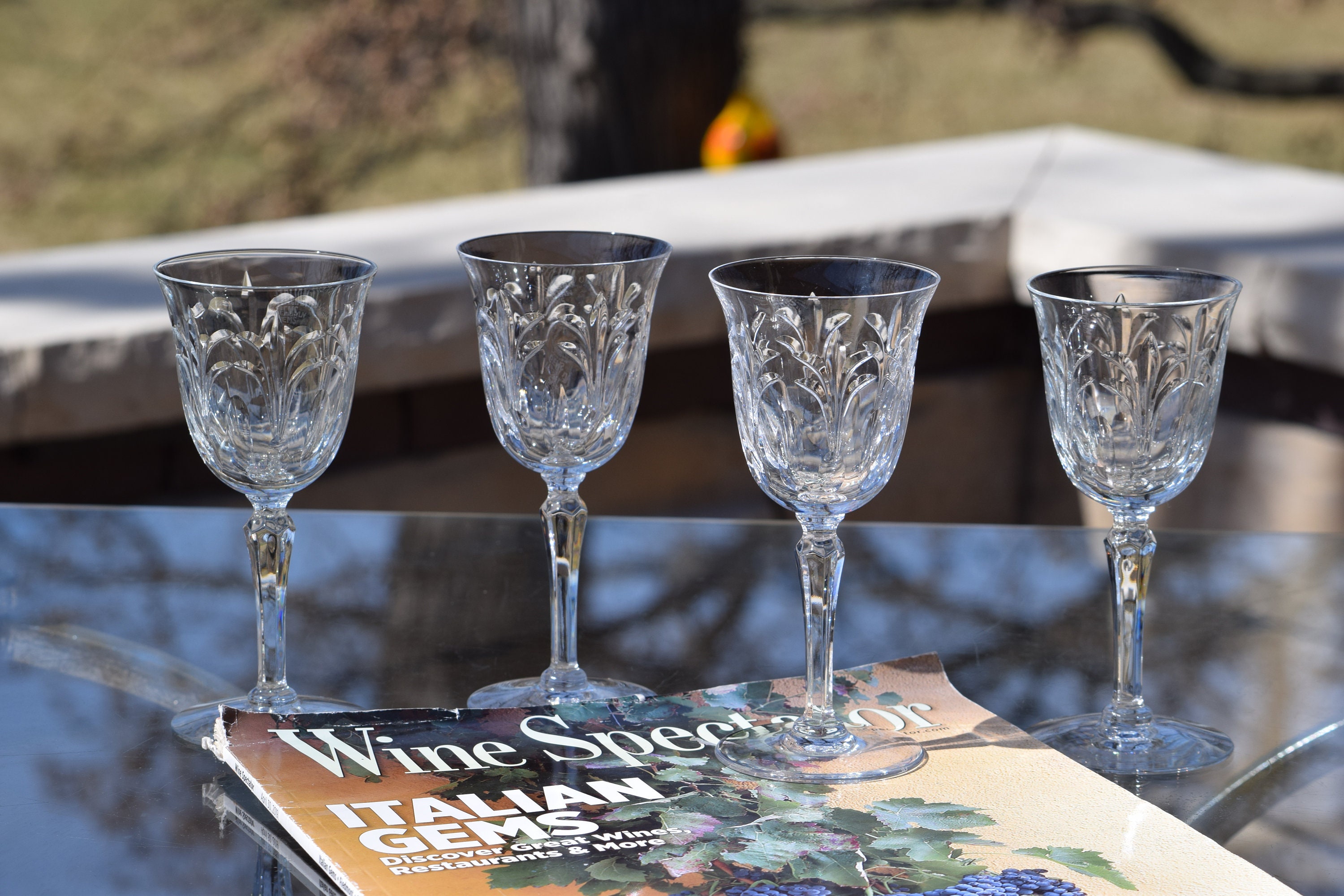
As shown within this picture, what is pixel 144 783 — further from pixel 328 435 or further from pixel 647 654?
pixel 647 654

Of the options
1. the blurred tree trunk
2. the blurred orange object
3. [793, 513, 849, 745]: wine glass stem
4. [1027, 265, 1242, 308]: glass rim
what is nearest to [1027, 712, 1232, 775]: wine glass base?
[793, 513, 849, 745]: wine glass stem

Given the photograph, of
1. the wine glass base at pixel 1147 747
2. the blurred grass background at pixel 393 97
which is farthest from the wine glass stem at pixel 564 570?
the blurred grass background at pixel 393 97

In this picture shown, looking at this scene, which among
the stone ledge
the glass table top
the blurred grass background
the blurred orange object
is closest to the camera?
the glass table top

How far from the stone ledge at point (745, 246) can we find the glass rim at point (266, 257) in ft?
2.89

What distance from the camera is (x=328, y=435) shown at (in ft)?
2.78

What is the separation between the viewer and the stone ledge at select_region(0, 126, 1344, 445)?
5.66 ft

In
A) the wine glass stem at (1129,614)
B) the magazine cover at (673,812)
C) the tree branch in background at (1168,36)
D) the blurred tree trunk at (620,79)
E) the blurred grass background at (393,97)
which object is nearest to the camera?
the magazine cover at (673,812)

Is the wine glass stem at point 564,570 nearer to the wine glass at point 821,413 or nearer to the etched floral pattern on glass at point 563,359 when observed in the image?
the etched floral pattern on glass at point 563,359

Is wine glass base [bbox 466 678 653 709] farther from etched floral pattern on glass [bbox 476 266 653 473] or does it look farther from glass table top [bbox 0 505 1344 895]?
etched floral pattern on glass [bbox 476 266 653 473]

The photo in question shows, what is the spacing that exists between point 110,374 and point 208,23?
236 inches

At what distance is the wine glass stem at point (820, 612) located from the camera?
0.80 meters

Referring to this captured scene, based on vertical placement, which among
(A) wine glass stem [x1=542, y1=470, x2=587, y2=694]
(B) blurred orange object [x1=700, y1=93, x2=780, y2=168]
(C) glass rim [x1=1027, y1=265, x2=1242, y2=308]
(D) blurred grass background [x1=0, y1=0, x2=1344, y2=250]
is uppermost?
(D) blurred grass background [x1=0, y1=0, x2=1344, y2=250]

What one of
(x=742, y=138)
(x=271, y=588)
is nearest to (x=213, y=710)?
(x=271, y=588)

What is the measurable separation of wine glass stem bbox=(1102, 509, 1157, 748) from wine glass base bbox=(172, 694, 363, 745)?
42 centimetres
